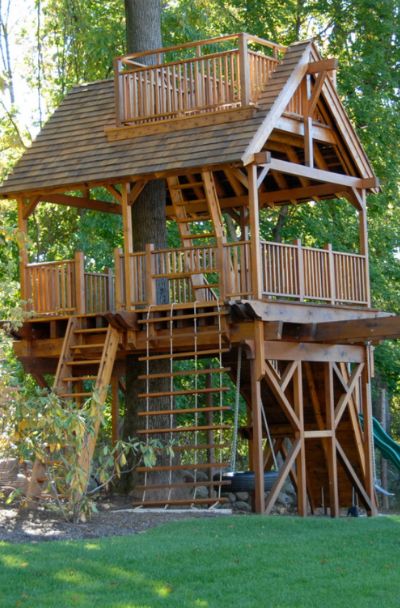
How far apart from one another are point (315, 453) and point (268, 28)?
1238 centimetres

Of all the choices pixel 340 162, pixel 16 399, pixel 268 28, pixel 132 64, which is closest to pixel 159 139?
pixel 132 64

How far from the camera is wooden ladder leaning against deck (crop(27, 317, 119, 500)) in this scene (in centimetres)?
1667

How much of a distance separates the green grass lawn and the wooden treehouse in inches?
144

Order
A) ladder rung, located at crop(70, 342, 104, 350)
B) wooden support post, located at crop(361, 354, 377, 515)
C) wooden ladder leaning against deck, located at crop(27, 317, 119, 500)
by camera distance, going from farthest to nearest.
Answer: wooden support post, located at crop(361, 354, 377, 515) → ladder rung, located at crop(70, 342, 104, 350) → wooden ladder leaning against deck, located at crop(27, 317, 119, 500)

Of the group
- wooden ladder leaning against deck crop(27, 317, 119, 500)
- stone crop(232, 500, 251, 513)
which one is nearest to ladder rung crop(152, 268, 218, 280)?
wooden ladder leaning against deck crop(27, 317, 119, 500)

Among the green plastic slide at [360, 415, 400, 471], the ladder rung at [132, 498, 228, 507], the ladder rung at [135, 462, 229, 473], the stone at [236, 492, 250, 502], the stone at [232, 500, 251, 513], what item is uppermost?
the green plastic slide at [360, 415, 400, 471]

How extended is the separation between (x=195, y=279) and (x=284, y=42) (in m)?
Answer: 13.3

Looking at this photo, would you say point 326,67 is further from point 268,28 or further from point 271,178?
point 268,28

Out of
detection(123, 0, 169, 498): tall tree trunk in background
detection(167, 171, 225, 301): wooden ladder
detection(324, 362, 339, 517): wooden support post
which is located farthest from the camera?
detection(123, 0, 169, 498): tall tree trunk in background

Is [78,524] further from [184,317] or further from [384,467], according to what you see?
[384,467]

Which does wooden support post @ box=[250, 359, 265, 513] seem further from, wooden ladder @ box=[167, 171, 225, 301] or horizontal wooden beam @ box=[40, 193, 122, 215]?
horizontal wooden beam @ box=[40, 193, 122, 215]

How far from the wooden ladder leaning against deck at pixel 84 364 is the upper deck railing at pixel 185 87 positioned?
3589 millimetres

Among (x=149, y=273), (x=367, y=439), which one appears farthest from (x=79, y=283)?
(x=367, y=439)

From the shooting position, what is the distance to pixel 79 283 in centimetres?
1952
